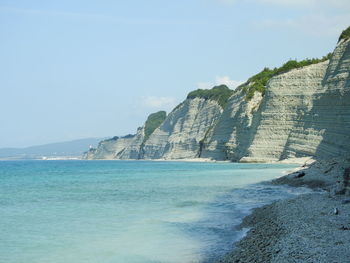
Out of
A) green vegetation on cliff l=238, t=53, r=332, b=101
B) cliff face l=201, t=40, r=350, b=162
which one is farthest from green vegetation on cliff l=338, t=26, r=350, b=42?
green vegetation on cliff l=238, t=53, r=332, b=101

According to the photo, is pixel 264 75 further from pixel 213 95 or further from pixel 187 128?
pixel 187 128

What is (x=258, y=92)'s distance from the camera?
7106 centimetres

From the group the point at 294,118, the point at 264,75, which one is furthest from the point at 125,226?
the point at 264,75

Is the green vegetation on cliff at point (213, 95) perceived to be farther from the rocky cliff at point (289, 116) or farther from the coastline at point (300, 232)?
the coastline at point (300, 232)

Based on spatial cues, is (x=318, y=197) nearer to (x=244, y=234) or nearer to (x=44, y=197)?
(x=244, y=234)

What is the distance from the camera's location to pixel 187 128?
110 meters

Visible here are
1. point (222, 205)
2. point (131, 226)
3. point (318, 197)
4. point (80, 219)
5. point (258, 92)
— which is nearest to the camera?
point (131, 226)

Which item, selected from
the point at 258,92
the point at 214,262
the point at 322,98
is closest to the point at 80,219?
the point at 214,262

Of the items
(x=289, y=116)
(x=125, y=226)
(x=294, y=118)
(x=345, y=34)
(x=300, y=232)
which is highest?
(x=345, y=34)

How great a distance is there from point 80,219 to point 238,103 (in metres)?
61.1

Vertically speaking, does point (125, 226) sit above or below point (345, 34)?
below

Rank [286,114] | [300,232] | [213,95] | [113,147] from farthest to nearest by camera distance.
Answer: [113,147]
[213,95]
[286,114]
[300,232]

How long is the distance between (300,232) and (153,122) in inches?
6042

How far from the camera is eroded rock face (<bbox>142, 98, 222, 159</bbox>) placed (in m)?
103
